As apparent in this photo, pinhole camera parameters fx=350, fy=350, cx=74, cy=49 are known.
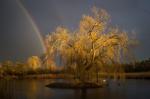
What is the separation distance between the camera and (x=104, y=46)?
132 feet

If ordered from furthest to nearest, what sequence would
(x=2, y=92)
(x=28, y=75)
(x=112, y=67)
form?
(x=28, y=75) < (x=112, y=67) < (x=2, y=92)

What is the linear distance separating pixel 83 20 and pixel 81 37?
1982 millimetres

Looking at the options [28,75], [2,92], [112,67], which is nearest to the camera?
[2,92]

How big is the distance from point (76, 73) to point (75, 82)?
1.20 meters

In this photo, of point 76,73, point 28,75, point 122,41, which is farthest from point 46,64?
point 28,75

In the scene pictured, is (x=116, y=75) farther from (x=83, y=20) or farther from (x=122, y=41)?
(x=83, y=20)

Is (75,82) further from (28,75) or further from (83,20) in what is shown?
(28,75)

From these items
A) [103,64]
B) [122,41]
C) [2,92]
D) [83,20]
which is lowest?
[2,92]

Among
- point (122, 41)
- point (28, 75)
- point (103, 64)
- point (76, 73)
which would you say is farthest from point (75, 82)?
point (28, 75)

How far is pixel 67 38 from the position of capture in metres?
40.8

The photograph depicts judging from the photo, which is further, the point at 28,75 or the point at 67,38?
the point at 28,75

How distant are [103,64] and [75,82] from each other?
150 inches

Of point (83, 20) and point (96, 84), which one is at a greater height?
point (83, 20)

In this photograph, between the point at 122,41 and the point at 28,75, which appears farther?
the point at 28,75
